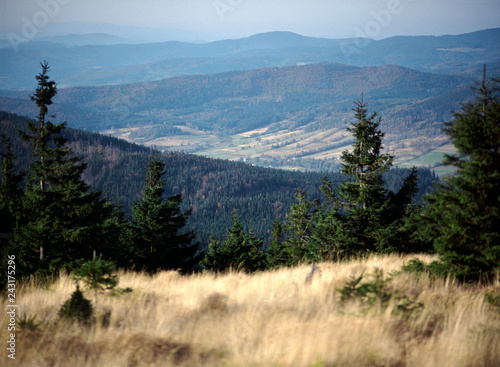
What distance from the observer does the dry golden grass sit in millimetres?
5395

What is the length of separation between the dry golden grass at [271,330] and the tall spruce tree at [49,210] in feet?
42.7

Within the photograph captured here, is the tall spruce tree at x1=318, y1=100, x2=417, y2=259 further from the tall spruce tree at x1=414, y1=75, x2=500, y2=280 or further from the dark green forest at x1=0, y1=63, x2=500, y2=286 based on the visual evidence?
the tall spruce tree at x1=414, y1=75, x2=500, y2=280

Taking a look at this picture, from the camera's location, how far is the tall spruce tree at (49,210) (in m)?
19.3

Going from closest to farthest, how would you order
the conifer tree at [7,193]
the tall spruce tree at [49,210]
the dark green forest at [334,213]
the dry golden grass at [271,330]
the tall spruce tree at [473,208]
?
the dry golden grass at [271,330] < the tall spruce tree at [473,208] < the dark green forest at [334,213] < the tall spruce tree at [49,210] < the conifer tree at [7,193]

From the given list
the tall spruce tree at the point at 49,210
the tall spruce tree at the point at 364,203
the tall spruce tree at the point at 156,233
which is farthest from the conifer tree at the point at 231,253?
the tall spruce tree at the point at 364,203

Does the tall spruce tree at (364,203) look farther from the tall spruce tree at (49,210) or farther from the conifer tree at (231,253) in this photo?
the tall spruce tree at (49,210)

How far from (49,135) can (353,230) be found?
18.6 m

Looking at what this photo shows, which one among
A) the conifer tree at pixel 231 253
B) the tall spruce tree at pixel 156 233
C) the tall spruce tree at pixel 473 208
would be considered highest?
the tall spruce tree at pixel 473 208

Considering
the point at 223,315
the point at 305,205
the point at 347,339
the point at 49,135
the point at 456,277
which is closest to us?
the point at 347,339

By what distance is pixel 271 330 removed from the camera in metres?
6.07

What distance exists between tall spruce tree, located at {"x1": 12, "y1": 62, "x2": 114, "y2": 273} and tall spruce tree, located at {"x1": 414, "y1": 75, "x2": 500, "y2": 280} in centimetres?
1795

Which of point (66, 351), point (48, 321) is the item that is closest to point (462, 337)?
point (66, 351)

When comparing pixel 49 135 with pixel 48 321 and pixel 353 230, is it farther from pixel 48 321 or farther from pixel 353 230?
pixel 353 230

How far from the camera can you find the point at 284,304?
7312mm
